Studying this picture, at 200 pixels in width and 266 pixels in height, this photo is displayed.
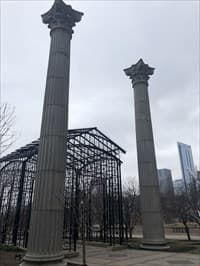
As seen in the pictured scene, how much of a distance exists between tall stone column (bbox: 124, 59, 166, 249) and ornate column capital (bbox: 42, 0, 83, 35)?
8.67 meters

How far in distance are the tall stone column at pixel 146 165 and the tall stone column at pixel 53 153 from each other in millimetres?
8705

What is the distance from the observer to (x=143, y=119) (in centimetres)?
1984

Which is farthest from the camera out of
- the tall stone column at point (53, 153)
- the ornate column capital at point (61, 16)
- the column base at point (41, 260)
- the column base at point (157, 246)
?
the column base at point (157, 246)

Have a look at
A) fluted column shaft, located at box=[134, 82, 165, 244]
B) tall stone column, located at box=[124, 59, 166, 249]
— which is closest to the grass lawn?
tall stone column, located at box=[124, 59, 166, 249]

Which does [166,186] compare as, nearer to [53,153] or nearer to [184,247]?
[184,247]

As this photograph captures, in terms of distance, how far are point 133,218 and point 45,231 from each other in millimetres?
23527

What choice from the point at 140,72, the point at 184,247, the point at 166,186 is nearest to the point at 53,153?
the point at 184,247

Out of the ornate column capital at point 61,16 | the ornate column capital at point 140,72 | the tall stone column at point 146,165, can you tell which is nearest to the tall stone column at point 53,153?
the ornate column capital at point 61,16

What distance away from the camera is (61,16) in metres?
13.9

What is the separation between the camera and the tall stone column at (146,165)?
661 inches

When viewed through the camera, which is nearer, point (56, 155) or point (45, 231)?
point (45, 231)

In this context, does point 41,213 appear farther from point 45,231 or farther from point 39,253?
point 39,253

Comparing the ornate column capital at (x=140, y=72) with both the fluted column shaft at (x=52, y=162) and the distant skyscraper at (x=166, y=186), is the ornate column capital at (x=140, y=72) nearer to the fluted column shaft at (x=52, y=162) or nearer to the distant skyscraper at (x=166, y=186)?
the fluted column shaft at (x=52, y=162)

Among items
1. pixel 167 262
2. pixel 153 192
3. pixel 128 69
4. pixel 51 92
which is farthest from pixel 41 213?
pixel 128 69
